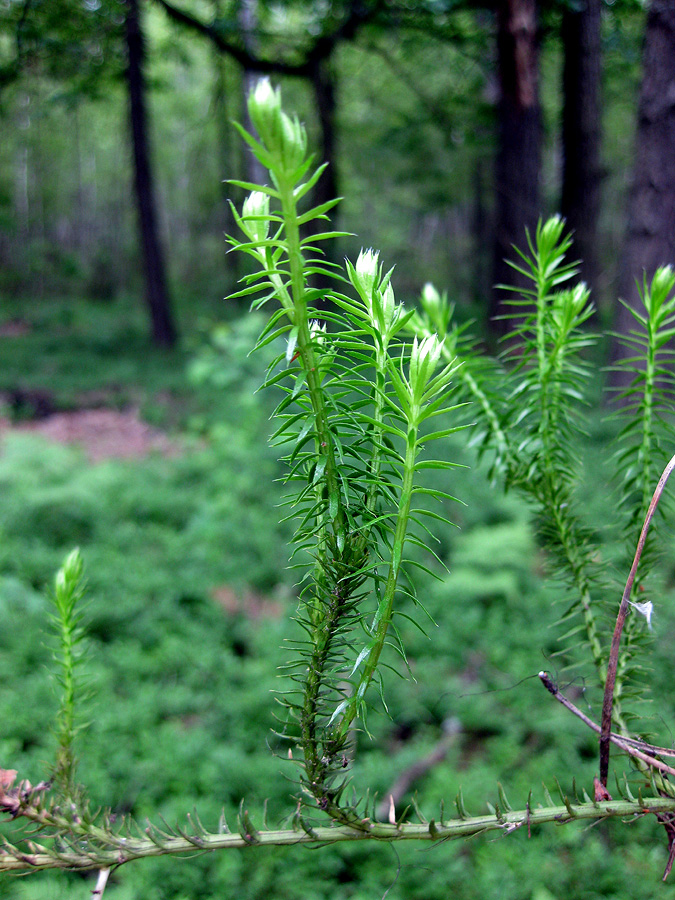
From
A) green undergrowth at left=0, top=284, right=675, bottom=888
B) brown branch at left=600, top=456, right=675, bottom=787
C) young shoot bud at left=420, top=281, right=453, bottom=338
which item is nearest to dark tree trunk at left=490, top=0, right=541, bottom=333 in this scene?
green undergrowth at left=0, top=284, right=675, bottom=888

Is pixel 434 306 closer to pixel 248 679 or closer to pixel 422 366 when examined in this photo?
pixel 422 366

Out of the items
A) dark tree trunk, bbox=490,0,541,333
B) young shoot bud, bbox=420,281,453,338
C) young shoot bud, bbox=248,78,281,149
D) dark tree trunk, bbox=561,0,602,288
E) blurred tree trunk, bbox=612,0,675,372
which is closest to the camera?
young shoot bud, bbox=248,78,281,149

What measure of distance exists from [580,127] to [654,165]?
10.7ft

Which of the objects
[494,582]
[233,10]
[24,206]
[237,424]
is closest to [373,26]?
[233,10]

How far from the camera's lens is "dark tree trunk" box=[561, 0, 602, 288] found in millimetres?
5523

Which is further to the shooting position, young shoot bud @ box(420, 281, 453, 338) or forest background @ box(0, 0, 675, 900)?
forest background @ box(0, 0, 675, 900)

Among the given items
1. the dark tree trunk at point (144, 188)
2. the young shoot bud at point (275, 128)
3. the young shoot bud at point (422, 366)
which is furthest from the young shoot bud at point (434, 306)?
the dark tree trunk at point (144, 188)

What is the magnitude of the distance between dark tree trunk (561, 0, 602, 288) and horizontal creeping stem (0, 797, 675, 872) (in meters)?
5.73

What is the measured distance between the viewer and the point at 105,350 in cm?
1238

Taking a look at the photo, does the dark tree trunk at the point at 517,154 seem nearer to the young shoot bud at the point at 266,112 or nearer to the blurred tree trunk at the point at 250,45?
the blurred tree trunk at the point at 250,45

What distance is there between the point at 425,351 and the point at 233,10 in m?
8.48

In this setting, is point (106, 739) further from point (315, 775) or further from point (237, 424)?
point (237, 424)

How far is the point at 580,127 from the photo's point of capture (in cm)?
564

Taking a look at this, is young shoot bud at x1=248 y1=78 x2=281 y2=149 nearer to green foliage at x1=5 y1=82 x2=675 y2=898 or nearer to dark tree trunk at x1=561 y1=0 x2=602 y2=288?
green foliage at x1=5 y1=82 x2=675 y2=898
